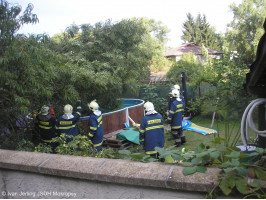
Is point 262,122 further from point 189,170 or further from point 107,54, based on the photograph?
point 107,54

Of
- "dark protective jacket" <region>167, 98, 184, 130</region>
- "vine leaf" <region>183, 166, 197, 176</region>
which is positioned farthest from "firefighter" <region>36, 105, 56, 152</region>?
"vine leaf" <region>183, 166, 197, 176</region>

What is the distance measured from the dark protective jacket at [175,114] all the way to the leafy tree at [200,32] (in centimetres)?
3876

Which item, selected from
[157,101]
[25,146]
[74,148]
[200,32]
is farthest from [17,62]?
[200,32]

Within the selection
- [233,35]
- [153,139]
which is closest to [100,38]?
[153,139]

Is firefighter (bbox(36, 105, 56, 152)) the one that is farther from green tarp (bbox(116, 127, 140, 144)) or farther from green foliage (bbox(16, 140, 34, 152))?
green tarp (bbox(116, 127, 140, 144))

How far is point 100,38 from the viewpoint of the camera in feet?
34.0

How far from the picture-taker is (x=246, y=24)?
28.8m

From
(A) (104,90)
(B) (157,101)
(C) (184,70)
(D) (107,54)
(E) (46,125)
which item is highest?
(D) (107,54)

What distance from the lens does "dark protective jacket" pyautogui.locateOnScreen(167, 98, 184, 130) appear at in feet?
29.0

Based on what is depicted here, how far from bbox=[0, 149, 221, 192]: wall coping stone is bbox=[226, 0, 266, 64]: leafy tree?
93.6ft

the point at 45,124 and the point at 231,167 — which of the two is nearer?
the point at 231,167

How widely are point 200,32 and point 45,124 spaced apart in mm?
46366

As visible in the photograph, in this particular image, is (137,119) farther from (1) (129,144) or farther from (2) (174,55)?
(2) (174,55)

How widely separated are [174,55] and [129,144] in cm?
3017
